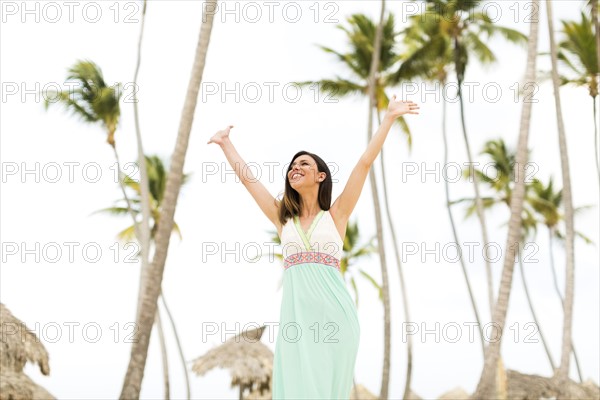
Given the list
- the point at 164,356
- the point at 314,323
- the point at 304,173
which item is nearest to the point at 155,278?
the point at 304,173

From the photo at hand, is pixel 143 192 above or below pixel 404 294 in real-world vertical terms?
above

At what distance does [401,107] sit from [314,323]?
1.47 metres

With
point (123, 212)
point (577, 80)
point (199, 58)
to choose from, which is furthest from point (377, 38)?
point (199, 58)

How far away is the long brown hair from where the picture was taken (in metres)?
4.77

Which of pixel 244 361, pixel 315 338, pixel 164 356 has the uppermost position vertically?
pixel 315 338

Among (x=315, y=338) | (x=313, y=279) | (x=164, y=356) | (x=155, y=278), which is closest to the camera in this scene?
(x=315, y=338)

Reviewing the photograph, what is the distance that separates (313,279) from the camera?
4.59m

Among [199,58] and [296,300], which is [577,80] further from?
[296,300]

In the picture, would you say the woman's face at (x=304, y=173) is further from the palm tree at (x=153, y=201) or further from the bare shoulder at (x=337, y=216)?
the palm tree at (x=153, y=201)

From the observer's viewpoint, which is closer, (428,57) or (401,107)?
(401,107)

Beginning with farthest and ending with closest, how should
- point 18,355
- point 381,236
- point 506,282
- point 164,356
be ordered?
point 381,236
point 164,356
point 506,282
point 18,355

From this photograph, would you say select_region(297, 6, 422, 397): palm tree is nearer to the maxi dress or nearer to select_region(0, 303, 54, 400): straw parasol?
select_region(0, 303, 54, 400): straw parasol

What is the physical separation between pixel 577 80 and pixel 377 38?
22.3 ft

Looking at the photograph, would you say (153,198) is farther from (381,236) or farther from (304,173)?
(304,173)
